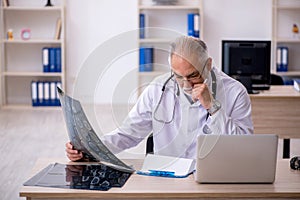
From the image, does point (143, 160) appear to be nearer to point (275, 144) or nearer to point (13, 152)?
point (275, 144)

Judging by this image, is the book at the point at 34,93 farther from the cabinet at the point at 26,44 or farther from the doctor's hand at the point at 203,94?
the doctor's hand at the point at 203,94

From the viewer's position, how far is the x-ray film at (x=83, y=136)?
7.50 feet

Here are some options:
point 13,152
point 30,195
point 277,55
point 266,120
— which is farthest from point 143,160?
point 277,55

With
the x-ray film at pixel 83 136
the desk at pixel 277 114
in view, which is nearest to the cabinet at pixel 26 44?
the desk at pixel 277 114

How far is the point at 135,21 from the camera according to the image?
7.93 m

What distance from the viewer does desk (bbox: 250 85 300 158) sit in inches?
187

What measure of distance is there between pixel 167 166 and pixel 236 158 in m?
0.37

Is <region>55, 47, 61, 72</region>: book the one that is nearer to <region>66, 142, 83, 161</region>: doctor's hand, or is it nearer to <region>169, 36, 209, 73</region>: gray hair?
<region>66, 142, 83, 161</region>: doctor's hand

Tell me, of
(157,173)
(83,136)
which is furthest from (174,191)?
(83,136)

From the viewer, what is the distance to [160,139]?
284 cm

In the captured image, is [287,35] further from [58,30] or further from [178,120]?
[178,120]

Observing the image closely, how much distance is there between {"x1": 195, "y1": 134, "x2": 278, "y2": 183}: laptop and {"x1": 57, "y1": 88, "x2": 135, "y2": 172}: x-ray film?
1.16ft

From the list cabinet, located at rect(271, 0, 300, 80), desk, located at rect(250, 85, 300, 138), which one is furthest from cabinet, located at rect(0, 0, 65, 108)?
desk, located at rect(250, 85, 300, 138)

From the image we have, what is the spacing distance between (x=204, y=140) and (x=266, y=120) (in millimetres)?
2629
